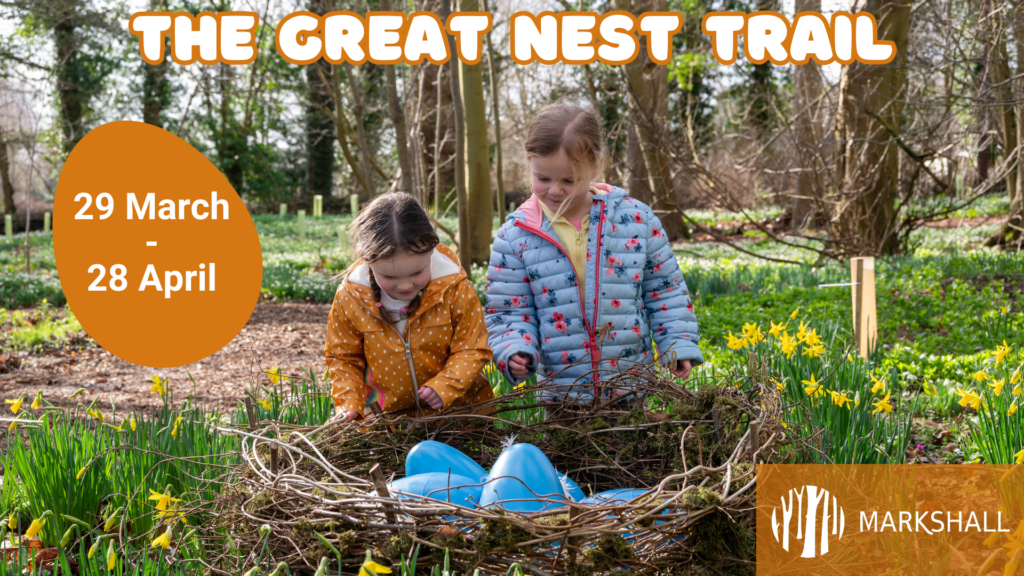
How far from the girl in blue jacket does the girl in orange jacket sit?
21 cm

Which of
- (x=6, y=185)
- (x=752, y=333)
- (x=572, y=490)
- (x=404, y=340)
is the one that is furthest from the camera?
(x=6, y=185)

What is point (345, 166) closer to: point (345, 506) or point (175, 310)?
point (175, 310)

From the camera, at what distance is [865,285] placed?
3244mm

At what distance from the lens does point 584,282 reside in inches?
99.3

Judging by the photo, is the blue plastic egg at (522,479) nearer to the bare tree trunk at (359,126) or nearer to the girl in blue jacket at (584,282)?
the girl in blue jacket at (584,282)

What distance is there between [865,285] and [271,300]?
6.06 metres

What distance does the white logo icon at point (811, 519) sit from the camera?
1540 millimetres

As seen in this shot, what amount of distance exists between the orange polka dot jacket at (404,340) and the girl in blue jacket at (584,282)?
19 cm

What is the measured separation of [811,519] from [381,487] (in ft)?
2.99

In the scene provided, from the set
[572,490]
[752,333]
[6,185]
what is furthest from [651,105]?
[6,185]

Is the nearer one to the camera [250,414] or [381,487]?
[381,487]

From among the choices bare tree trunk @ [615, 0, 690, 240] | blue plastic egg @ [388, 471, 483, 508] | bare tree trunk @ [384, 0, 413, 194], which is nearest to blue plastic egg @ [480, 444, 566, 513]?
blue plastic egg @ [388, 471, 483, 508]

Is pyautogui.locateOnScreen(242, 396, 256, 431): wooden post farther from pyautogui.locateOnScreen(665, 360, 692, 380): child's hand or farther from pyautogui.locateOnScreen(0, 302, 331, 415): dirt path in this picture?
pyautogui.locateOnScreen(0, 302, 331, 415): dirt path

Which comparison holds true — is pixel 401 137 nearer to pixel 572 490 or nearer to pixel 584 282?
pixel 584 282
